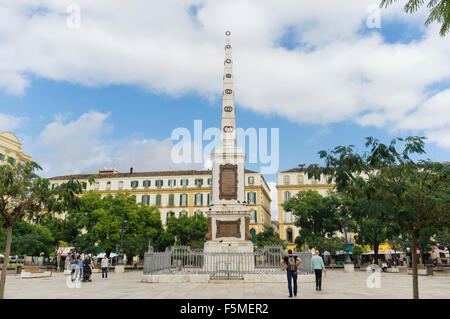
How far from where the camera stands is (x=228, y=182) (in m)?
24.3

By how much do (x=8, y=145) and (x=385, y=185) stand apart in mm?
51281

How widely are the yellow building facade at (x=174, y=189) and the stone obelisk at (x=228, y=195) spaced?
127 ft

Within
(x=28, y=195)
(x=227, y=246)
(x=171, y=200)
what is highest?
(x=171, y=200)

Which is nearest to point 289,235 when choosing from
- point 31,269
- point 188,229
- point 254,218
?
point 254,218

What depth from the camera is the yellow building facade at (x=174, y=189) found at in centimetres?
6406

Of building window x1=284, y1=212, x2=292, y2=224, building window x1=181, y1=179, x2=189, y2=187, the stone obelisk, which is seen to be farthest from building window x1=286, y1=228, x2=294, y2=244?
the stone obelisk

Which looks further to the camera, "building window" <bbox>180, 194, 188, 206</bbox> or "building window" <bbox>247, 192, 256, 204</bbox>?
"building window" <bbox>180, 194, 188, 206</bbox>

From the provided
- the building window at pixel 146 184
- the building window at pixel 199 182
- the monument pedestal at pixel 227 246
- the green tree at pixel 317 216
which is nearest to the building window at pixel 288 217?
the green tree at pixel 317 216

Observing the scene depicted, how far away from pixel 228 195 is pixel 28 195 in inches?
590

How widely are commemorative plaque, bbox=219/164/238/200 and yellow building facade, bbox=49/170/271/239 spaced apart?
39472mm

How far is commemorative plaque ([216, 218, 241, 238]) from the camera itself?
22812mm

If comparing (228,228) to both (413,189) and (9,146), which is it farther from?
(9,146)

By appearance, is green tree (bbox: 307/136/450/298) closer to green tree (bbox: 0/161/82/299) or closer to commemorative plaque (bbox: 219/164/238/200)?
green tree (bbox: 0/161/82/299)

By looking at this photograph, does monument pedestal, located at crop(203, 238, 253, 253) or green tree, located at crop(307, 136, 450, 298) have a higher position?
green tree, located at crop(307, 136, 450, 298)
